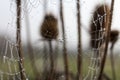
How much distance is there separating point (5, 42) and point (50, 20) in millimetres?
615

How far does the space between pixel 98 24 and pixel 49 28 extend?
42cm

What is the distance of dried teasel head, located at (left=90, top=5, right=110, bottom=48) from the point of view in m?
2.35

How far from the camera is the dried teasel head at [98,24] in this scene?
2.35 m

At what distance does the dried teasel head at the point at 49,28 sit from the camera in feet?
8.90

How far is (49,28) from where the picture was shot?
9.36 feet

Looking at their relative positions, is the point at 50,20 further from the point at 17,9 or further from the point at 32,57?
the point at 17,9

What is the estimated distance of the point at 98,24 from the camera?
2.54 metres

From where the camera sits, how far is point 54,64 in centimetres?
248

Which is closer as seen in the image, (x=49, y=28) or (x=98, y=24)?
(x=98, y=24)

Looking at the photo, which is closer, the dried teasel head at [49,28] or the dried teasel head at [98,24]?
the dried teasel head at [98,24]

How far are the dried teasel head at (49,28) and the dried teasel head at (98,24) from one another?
0.21 metres

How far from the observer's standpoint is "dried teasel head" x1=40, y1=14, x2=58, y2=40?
2.71 m

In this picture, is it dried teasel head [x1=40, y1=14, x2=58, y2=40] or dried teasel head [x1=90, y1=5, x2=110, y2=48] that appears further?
dried teasel head [x1=40, y1=14, x2=58, y2=40]

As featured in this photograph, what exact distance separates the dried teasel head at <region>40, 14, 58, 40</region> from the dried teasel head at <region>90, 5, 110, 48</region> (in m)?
0.21
